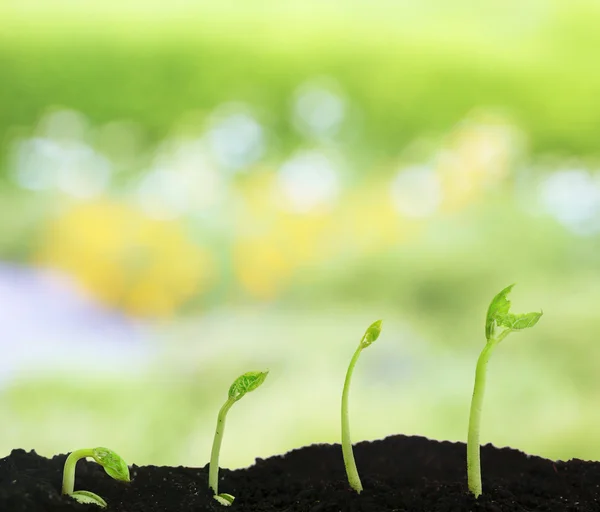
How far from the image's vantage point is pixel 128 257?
61.8 inches

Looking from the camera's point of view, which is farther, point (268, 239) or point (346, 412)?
point (268, 239)

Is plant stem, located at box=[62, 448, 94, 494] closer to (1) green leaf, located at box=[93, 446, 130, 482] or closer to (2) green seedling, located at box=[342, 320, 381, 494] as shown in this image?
(1) green leaf, located at box=[93, 446, 130, 482]

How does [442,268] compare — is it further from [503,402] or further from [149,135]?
[149,135]

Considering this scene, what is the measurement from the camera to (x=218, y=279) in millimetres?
1552

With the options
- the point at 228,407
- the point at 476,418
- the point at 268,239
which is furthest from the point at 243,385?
the point at 268,239

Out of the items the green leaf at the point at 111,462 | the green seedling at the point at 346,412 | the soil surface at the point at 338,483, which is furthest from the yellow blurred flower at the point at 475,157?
the green leaf at the point at 111,462

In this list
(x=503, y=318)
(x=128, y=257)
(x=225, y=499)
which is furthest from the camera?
(x=128, y=257)

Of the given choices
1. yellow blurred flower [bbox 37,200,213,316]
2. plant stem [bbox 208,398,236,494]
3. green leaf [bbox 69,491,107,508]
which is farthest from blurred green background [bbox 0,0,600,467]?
green leaf [bbox 69,491,107,508]

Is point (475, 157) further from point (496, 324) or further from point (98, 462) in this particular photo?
point (98, 462)

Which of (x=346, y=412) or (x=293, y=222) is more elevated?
(x=293, y=222)

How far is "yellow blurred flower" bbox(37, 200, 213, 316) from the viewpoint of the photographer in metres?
1.55

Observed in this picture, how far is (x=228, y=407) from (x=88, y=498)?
0.17 meters

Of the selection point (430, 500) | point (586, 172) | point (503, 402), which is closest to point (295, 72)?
point (586, 172)

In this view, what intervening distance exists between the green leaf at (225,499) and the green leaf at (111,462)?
5.2 inches
